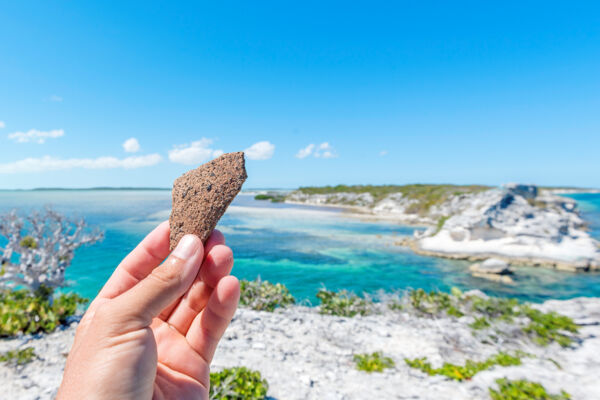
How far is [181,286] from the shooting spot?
76.8 inches

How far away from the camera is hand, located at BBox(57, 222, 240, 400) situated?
1.75 meters

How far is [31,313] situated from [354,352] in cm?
712

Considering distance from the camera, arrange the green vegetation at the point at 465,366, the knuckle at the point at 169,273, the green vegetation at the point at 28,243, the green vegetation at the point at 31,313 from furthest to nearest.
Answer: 1. the green vegetation at the point at 28,243
2. the green vegetation at the point at 31,313
3. the green vegetation at the point at 465,366
4. the knuckle at the point at 169,273

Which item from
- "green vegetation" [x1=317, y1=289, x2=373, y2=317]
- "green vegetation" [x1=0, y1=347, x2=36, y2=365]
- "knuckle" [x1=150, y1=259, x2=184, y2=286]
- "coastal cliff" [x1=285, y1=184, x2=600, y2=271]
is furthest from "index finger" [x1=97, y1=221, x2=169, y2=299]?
"coastal cliff" [x1=285, y1=184, x2=600, y2=271]

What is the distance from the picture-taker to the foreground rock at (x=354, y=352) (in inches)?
183

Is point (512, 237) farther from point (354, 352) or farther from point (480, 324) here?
point (354, 352)

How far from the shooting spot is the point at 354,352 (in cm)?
629

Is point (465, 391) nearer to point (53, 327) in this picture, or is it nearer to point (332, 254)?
point (53, 327)

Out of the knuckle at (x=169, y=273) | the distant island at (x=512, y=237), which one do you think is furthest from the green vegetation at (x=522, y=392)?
the distant island at (x=512, y=237)

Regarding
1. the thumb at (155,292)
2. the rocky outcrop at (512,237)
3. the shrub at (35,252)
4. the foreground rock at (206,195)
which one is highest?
the foreground rock at (206,195)

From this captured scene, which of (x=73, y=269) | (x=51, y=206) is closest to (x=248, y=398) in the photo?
(x=51, y=206)

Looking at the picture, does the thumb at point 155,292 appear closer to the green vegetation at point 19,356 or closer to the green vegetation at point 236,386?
the green vegetation at point 236,386

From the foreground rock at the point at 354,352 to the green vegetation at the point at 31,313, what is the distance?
1.05 feet

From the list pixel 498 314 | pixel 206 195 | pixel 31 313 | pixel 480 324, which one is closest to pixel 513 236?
pixel 498 314
